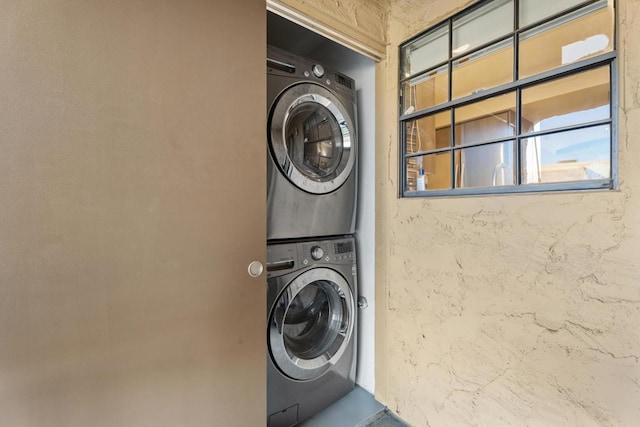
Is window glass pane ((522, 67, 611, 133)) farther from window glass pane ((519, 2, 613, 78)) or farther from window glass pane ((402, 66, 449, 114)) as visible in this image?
window glass pane ((402, 66, 449, 114))

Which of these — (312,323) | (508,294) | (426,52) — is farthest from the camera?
(312,323)

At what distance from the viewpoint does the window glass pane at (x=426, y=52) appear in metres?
1.36

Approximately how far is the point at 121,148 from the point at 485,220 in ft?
4.24

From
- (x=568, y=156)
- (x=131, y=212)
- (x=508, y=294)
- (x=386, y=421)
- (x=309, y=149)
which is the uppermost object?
(x=309, y=149)

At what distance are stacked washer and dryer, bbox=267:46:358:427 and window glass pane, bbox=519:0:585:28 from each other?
821 mm

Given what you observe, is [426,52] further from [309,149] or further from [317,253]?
[317,253]

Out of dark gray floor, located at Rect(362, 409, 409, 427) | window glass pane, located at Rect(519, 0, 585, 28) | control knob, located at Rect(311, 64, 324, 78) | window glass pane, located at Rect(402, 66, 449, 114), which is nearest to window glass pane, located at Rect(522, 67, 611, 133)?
window glass pane, located at Rect(519, 0, 585, 28)

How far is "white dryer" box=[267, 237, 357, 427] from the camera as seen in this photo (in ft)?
4.45

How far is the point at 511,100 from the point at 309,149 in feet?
3.00

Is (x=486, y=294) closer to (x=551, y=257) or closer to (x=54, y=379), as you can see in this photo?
(x=551, y=257)

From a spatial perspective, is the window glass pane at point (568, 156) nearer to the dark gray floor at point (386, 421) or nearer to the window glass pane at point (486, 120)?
the window glass pane at point (486, 120)

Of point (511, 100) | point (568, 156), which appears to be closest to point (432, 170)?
point (511, 100)

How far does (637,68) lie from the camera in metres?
0.83

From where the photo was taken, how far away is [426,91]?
1.46 metres
